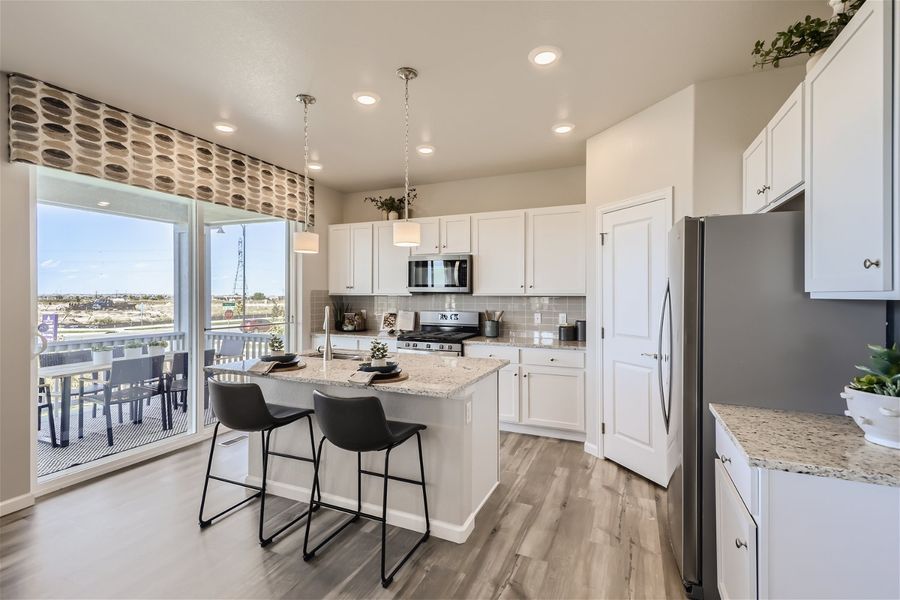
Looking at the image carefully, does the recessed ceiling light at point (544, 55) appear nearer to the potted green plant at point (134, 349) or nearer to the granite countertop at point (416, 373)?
the granite countertop at point (416, 373)

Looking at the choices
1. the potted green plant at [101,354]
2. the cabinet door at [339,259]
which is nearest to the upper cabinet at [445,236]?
the cabinet door at [339,259]

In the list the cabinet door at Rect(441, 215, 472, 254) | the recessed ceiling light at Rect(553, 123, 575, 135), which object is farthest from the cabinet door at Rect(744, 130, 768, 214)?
the cabinet door at Rect(441, 215, 472, 254)

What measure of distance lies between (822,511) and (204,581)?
98.2 inches

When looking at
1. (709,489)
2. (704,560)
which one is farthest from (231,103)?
A: (704,560)

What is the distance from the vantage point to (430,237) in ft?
15.5

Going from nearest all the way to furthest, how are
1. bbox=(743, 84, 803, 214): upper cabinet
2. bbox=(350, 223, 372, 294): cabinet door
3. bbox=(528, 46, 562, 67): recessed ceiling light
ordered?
bbox=(743, 84, 803, 214): upper cabinet, bbox=(528, 46, 562, 67): recessed ceiling light, bbox=(350, 223, 372, 294): cabinet door

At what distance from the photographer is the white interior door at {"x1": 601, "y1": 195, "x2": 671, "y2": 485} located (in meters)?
2.88

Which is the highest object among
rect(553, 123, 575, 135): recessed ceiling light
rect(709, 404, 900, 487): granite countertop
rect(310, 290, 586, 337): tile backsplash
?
rect(553, 123, 575, 135): recessed ceiling light

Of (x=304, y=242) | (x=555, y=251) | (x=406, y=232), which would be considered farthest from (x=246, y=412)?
(x=555, y=251)

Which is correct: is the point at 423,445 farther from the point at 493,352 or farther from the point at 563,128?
the point at 563,128

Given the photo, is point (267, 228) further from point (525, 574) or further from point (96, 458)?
point (525, 574)

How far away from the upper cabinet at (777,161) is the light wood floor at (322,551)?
1.91 metres

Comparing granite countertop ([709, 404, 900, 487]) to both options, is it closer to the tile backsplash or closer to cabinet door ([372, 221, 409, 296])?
the tile backsplash

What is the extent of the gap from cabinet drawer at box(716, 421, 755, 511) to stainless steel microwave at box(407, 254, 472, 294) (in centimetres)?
304
